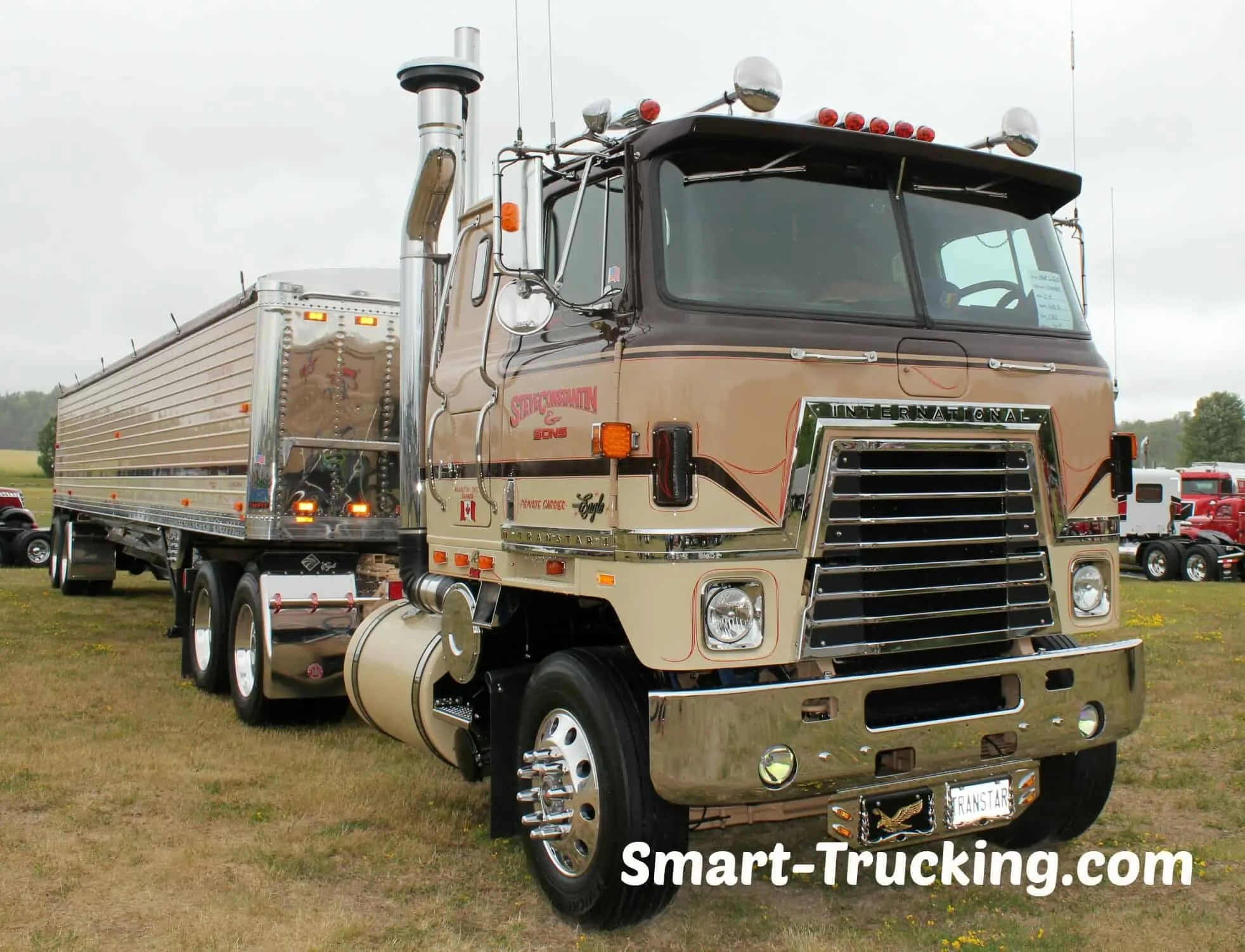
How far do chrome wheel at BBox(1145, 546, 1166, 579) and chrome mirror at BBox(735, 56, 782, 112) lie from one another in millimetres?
22681

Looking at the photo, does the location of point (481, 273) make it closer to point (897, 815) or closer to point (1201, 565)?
point (897, 815)

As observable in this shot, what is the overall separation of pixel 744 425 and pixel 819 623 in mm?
789

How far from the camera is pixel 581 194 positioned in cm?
479

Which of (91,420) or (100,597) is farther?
(100,597)

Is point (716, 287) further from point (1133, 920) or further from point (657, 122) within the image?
point (1133, 920)

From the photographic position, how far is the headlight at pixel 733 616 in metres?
4.33

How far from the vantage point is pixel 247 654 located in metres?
8.92

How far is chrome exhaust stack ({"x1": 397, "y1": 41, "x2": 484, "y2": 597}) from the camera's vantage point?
6.71 metres

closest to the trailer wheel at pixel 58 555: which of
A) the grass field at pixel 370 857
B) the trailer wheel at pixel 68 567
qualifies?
the trailer wheel at pixel 68 567

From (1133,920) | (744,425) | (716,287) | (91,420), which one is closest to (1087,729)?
(1133,920)

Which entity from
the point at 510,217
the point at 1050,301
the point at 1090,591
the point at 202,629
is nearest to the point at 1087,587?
the point at 1090,591

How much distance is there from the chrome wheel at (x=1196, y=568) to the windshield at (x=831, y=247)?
69.5 feet

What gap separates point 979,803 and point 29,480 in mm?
89701

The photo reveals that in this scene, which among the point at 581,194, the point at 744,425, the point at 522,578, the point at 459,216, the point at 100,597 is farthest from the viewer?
the point at 100,597
